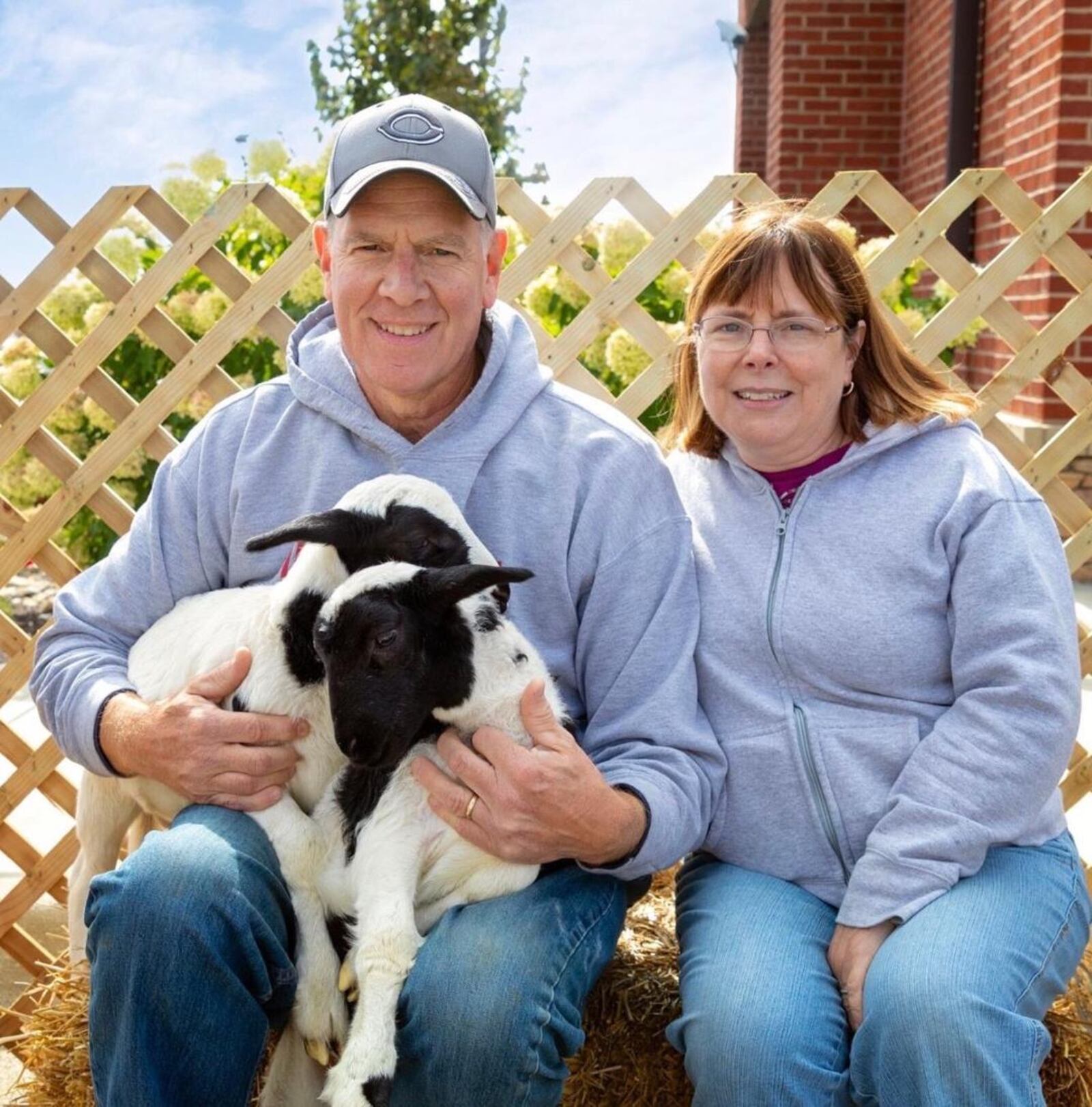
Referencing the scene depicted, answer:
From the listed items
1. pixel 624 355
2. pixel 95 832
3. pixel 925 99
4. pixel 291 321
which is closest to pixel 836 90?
pixel 925 99

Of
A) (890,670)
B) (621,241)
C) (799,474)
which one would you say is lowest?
(890,670)

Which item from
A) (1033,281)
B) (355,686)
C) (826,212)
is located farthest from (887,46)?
(355,686)

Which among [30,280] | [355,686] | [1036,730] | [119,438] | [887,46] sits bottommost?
[1036,730]

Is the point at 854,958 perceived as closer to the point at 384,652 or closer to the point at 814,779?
the point at 814,779

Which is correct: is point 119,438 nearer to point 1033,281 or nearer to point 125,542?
point 125,542

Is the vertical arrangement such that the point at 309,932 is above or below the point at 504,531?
below

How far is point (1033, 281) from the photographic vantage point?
22.6 ft

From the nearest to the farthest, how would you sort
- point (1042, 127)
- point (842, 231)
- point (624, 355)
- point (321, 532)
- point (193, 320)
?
1. point (321, 532)
2. point (842, 231)
3. point (624, 355)
4. point (193, 320)
5. point (1042, 127)

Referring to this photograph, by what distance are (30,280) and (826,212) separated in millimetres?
2217

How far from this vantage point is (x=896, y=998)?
6.73 feet

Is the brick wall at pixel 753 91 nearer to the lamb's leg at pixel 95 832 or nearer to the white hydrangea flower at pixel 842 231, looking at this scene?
the white hydrangea flower at pixel 842 231

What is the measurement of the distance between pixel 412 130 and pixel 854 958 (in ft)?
5.53

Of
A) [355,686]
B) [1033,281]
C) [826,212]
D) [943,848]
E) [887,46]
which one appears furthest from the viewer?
[887,46]

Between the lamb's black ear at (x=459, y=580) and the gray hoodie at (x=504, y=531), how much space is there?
495 mm
